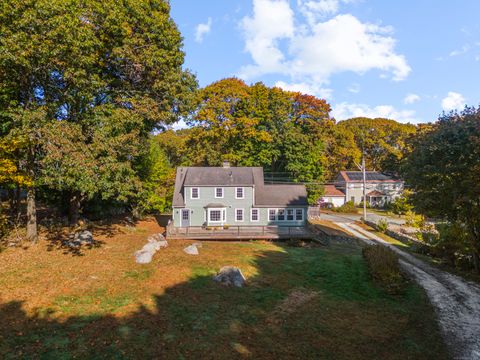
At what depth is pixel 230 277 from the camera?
14805 mm

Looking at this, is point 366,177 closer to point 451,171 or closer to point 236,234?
point 236,234

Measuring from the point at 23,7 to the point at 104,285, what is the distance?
46.9 feet

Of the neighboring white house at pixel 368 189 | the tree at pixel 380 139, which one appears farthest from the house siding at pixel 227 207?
the tree at pixel 380 139

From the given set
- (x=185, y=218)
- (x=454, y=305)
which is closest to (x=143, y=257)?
(x=185, y=218)

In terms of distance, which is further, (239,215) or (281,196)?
(281,196)

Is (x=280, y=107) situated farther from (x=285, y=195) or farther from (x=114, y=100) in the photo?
(x=114, y=100)

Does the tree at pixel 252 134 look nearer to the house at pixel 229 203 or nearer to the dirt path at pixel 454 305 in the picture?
the house at pixel 229 203

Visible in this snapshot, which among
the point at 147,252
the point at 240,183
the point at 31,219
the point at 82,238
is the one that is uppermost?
the point at 240,183

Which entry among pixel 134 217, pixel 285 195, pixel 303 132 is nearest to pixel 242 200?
pixel 285 195

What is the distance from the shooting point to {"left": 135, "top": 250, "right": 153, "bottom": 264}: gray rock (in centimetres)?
1733

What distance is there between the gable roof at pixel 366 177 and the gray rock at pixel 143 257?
5250 cm

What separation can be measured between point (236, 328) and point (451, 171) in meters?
14.7

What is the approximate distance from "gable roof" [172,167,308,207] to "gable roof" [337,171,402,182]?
32.7 meters

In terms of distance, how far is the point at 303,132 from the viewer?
1967 inches
